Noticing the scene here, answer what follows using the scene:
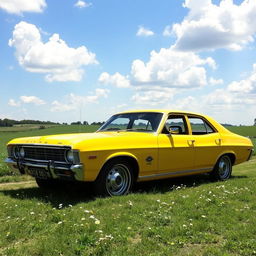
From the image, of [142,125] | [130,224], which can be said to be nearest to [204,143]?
[142,125]

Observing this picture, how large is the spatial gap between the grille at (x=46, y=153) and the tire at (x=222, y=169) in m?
4.25

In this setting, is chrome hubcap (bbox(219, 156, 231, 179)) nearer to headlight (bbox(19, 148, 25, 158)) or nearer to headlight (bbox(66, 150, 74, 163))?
headlight (bbox(66, 150, 74, 163))

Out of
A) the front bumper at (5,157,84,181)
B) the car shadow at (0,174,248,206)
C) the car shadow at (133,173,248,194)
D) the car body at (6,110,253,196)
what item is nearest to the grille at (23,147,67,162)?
the car body at (6,110,253,196)

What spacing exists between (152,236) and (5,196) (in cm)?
354

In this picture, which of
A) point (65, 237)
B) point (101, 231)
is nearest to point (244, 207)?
point (101, 231)

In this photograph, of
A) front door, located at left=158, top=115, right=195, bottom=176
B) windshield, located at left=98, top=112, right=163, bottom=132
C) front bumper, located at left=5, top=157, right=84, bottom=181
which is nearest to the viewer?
front bumper, located at left=5, top=157, right=84, bottom=181

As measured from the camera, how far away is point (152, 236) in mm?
4059

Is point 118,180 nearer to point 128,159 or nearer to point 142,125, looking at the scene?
point 128,159

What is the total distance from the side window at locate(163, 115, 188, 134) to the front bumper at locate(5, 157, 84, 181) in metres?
2.44

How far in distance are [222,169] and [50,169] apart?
474cm

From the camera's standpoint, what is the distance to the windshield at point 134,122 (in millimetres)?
7400

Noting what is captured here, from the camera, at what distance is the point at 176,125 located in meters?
7.93

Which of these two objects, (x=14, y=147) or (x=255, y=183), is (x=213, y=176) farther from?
(x=14, y=147)

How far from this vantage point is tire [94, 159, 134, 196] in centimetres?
609
